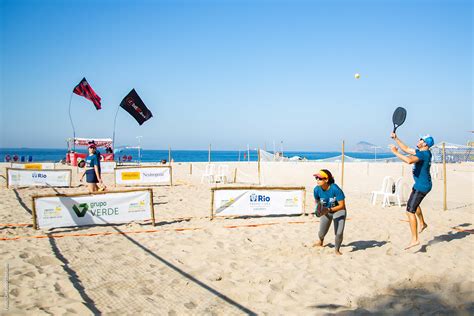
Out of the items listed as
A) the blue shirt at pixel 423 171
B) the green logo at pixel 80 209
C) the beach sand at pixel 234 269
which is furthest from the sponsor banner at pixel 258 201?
the blue shirt at pixel 423 171

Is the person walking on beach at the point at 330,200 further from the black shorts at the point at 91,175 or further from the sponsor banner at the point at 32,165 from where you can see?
the sponsor banner at the point at 32,165

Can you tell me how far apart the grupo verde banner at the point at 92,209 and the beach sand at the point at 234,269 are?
0.21 m

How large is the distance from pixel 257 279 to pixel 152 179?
1185 centimetres

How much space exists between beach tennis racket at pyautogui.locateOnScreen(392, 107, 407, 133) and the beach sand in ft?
7.07

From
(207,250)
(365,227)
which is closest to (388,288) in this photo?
(207,250)

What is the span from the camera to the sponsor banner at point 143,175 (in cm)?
1546

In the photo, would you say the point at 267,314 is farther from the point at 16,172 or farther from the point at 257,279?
the point at 16,172

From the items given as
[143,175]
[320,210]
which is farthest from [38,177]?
[320,210]

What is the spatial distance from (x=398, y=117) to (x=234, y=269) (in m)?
3.85

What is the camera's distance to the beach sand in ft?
13.3

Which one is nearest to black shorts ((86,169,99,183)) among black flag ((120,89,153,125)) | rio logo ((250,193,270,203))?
rio logo ((250,193,270,203))

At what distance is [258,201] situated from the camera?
9281 mm

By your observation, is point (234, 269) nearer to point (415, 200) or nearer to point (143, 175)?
point (415, 200)

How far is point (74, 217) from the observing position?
782cm
